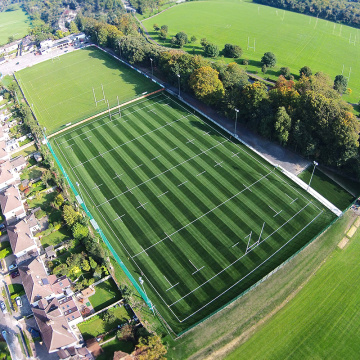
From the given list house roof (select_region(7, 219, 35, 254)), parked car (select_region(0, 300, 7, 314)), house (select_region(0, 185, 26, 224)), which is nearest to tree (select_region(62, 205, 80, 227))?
house roof (select_region(7, 219, 35, 254))

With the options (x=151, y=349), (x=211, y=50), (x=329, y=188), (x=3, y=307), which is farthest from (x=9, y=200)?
(x=211, y=50)

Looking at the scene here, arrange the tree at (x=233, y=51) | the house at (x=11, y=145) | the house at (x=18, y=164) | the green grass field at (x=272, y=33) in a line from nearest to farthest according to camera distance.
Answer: the house at (x=18, y=164), the house at (x=11, y=145), the green grass field at (x=272, y=33), the tree at (x=233, y=51)

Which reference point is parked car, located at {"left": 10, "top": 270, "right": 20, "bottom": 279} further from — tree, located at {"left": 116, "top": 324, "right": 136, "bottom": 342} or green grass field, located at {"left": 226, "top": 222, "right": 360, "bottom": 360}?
green grass field, located at {"left": 226, "top": 222, "right": 360, "bottom": 360}

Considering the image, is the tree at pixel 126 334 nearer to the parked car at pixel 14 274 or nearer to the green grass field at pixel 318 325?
the green grass field at pixel 318 325

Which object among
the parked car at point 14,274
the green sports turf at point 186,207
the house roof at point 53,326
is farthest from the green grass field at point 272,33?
the parked car at point 14,274

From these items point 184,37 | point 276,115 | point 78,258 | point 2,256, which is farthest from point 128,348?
point 184,37

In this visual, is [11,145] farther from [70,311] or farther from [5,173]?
[70,311]
